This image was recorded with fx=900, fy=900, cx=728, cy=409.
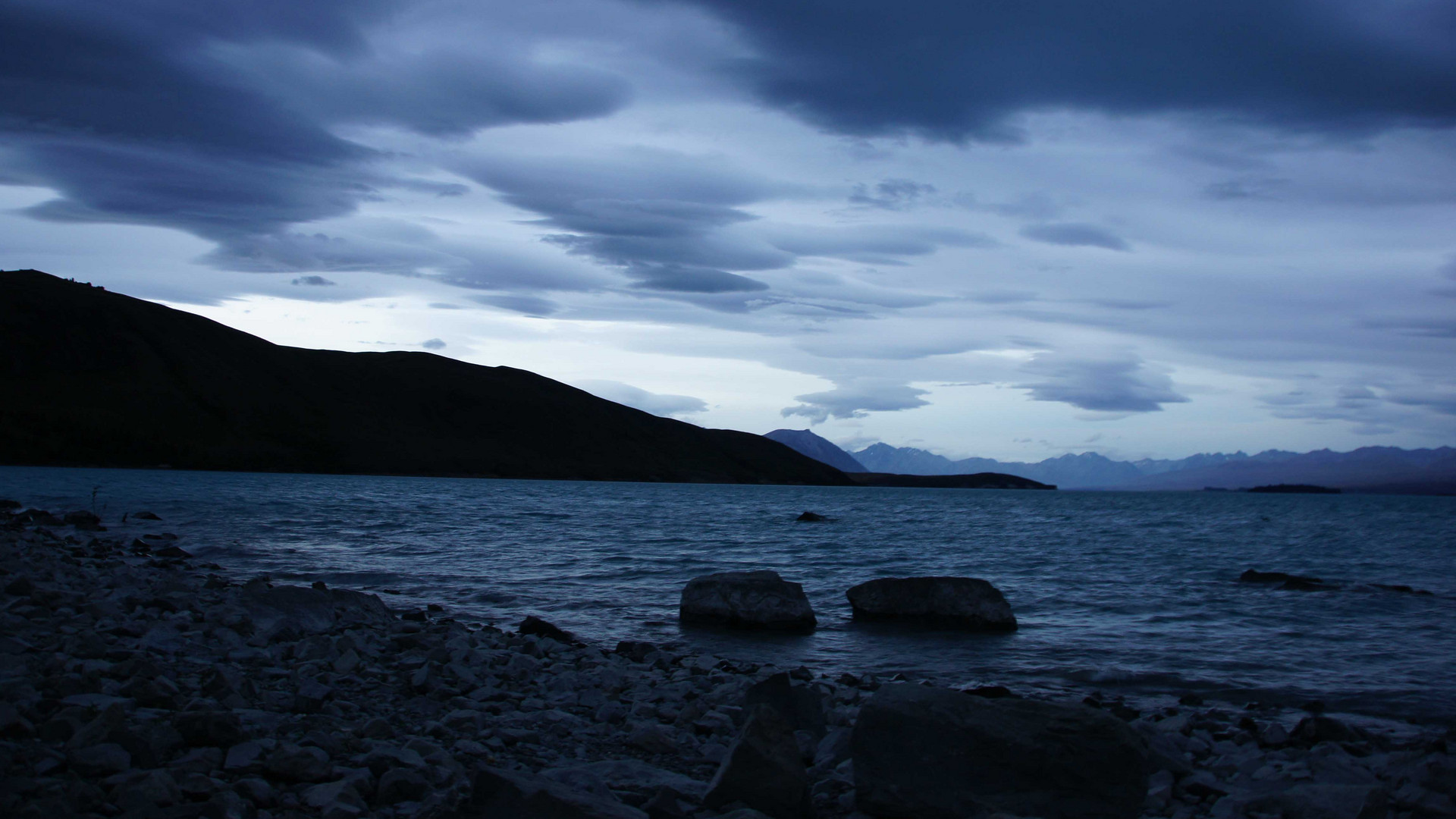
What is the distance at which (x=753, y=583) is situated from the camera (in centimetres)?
1872

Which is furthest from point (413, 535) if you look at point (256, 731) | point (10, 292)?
point (10, 292)

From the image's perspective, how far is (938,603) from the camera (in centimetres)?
1920

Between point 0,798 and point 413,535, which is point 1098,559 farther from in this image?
point 0,798

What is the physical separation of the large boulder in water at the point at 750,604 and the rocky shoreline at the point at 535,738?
15.6ft

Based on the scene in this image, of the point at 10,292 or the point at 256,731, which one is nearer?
the point at 256,731

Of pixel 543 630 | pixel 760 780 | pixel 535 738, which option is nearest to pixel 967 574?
pixel 543 630

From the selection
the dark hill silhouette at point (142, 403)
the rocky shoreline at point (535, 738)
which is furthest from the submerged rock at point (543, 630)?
the dark hill silhouette at point (142, 403)

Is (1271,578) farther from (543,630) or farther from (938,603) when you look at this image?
(543,630)

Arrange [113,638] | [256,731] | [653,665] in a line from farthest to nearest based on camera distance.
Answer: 1. [653,665]
2. [113,638]
3. [256,731]

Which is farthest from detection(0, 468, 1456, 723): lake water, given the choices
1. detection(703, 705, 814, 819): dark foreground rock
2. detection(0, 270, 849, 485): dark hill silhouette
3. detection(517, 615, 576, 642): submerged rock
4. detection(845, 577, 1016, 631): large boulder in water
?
detection(0, 270, 849, 485): dark hill silhouette

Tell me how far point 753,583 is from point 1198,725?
30.2ft

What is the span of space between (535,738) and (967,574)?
2337 cm

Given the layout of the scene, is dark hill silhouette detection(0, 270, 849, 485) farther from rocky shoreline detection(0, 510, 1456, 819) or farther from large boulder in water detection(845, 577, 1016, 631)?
rocky shoreline detection(0, 510, 1456, 819)

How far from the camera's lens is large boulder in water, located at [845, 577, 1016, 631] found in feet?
61.6
